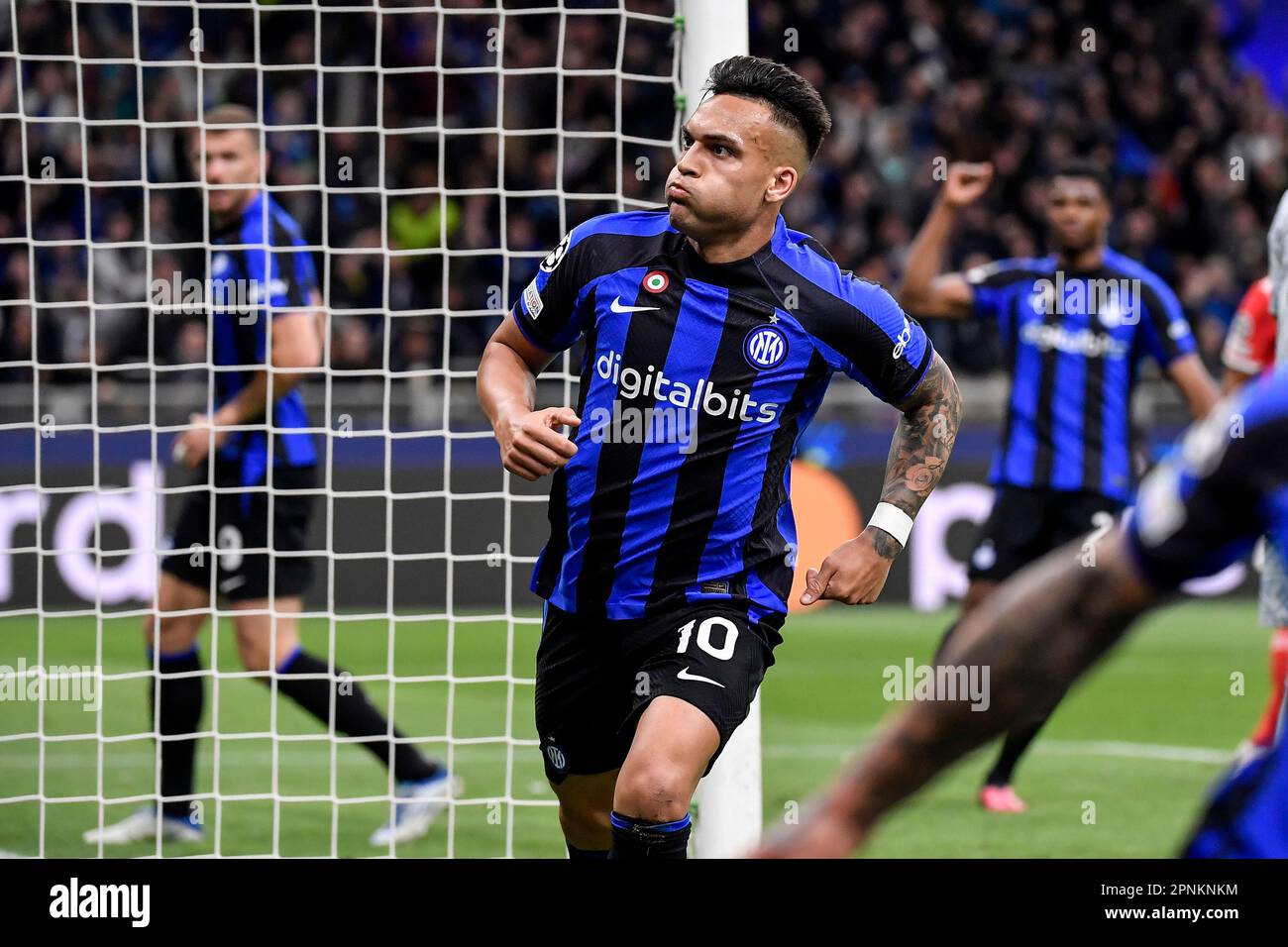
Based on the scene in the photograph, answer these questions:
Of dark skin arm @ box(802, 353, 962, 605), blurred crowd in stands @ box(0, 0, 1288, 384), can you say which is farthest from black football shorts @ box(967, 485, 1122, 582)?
blurred crowd in stands @ box(0, 0, 1288, 384)

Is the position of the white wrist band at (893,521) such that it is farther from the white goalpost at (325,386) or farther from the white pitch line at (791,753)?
the white pitch line at (791,753)

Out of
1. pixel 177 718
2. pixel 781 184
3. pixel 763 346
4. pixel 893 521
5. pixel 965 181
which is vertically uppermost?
pixel 965 181

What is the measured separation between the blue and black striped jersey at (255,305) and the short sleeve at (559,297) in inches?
73.0

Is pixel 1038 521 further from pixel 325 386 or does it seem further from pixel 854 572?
pixel 325 386

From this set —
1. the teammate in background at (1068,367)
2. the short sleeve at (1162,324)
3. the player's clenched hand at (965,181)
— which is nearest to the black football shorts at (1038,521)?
the teammate in background at (1068,367)

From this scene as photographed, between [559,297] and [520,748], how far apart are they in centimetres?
381

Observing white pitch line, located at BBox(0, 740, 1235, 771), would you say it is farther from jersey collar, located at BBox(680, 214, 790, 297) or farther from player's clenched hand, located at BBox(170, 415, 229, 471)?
jersey collar, located at BBox(680, 214, 790, 297)

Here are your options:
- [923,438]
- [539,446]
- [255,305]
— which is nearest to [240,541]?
[255,305]

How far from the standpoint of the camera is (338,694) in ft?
18.8

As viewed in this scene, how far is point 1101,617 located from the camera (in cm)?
170

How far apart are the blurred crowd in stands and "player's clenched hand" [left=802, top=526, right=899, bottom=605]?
751 centimetres

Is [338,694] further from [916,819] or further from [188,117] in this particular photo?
[188,117]

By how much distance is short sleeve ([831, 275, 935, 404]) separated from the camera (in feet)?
13.0
